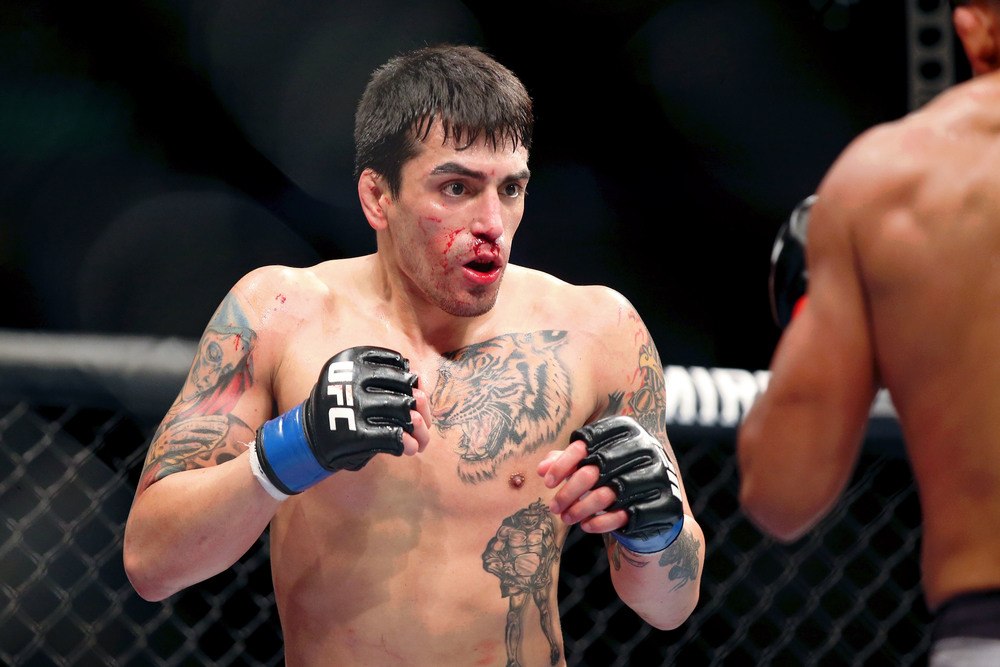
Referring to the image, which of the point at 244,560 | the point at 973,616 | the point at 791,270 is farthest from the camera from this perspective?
the point at 244,560

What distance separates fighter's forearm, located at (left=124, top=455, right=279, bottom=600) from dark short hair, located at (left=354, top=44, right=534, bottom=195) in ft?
1.65

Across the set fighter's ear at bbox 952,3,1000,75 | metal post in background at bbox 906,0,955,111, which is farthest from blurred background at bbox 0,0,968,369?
fighter's ear at bbox 952,3,1000,75

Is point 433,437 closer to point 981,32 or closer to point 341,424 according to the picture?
point 341,424

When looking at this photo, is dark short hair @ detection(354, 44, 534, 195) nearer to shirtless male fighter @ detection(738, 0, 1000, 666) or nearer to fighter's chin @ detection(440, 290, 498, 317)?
fighter's chin @ detection(440, 290, 498, 317)

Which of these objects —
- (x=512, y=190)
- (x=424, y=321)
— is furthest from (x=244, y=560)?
(x=512, y=190)

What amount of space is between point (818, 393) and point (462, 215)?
26.8 inches

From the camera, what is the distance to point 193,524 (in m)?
1.46

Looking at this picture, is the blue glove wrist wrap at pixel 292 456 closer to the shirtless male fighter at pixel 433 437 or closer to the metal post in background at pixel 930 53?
the shirtless male fighter at pixel 433 437

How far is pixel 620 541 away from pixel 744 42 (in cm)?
227

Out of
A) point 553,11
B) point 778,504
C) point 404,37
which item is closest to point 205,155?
point 404,37

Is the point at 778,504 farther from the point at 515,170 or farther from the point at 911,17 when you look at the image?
the point at 911,17

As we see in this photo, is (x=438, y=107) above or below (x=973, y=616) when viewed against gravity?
above

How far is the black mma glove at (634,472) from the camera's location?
1.41 meters

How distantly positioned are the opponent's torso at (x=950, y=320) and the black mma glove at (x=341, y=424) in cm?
59
